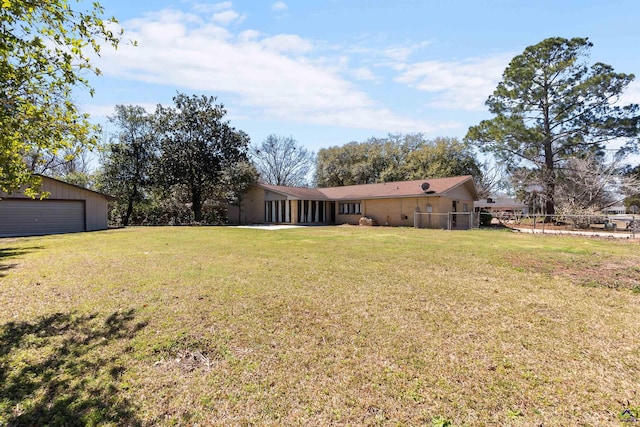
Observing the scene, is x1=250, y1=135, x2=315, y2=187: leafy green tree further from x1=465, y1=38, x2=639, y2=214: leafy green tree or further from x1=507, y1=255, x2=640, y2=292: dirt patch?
x1=507, y1=255, x2=640, y2=292: dirt patch

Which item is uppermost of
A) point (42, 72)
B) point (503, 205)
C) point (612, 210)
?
point (42, 72)

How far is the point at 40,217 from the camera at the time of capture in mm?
18000

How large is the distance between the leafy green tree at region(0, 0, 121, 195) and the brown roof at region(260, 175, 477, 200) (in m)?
20.0

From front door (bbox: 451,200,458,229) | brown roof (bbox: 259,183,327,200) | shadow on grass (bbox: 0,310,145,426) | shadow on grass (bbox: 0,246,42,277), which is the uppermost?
brown roof (bbox: 259,183,327,200)

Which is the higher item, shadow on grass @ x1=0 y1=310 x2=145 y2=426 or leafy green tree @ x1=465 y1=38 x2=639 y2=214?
leafy green tree @ x1=465 y1=38 x2=639 y2=214

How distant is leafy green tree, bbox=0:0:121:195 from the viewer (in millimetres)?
4547

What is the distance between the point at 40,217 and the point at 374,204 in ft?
68.0

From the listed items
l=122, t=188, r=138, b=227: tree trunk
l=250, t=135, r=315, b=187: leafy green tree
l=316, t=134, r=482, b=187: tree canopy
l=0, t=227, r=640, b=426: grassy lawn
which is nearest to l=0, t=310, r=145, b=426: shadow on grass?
l=0, t=227, r=640, b=426: grassy lawn

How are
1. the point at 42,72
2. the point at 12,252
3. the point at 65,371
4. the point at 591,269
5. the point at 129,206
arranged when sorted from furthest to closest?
the point at 129,206 < the point at 12,252 < the point at 591,269 < the point at 42,72 < the point at 65,371

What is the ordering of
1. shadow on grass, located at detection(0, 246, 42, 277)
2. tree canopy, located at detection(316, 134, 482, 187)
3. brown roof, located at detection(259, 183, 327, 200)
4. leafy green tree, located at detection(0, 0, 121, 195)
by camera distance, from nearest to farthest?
leafy green tree, located at detection(0, 0, 121, 195) < shadow on grass, located at detection(0, 246, 42, 277) < brown roof, located at detection(259, 183, 327, 200) < tree canopy, located at detection(316, 134, 482, 187)

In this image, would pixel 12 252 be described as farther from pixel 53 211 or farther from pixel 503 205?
pixel 503 205

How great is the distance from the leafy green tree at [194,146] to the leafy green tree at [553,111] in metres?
23.0

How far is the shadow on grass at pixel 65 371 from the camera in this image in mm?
2686

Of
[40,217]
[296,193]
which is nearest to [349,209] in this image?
[296,193]
